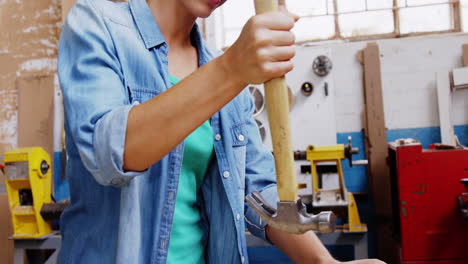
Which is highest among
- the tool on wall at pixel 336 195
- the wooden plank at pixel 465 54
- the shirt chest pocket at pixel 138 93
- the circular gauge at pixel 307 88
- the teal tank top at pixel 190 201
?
the wooden plank at pixel 465 54

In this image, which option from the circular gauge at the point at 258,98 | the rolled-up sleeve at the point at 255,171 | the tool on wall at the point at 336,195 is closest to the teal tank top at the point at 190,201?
the rolled-up sleeve at the point at 255,171

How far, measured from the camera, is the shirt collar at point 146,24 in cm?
73

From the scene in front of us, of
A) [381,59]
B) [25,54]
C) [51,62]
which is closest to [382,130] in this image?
[381,59]

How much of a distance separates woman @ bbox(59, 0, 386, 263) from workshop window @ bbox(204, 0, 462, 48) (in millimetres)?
2412

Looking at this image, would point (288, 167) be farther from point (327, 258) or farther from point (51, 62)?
point (51, 62)

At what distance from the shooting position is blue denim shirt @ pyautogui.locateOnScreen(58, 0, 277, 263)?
52 centimetres

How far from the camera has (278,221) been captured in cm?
56

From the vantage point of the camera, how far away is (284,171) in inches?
22.3

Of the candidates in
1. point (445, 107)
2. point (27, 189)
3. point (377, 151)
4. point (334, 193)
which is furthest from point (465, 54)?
point (27, 189)

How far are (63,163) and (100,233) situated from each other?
8.22 ft

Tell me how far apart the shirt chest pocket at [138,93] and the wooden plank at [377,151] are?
2.35 m

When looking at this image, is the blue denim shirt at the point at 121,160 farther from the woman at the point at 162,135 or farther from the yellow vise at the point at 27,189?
the yellow vise at the point at 27,189

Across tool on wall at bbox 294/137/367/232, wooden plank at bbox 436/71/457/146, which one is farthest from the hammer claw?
wooden plank at bbox 436/71/457/146

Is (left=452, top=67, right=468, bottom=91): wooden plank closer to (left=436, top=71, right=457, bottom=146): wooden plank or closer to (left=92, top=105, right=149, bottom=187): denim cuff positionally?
(left=436, top=71, right=457, bottom=146): wooden plank
